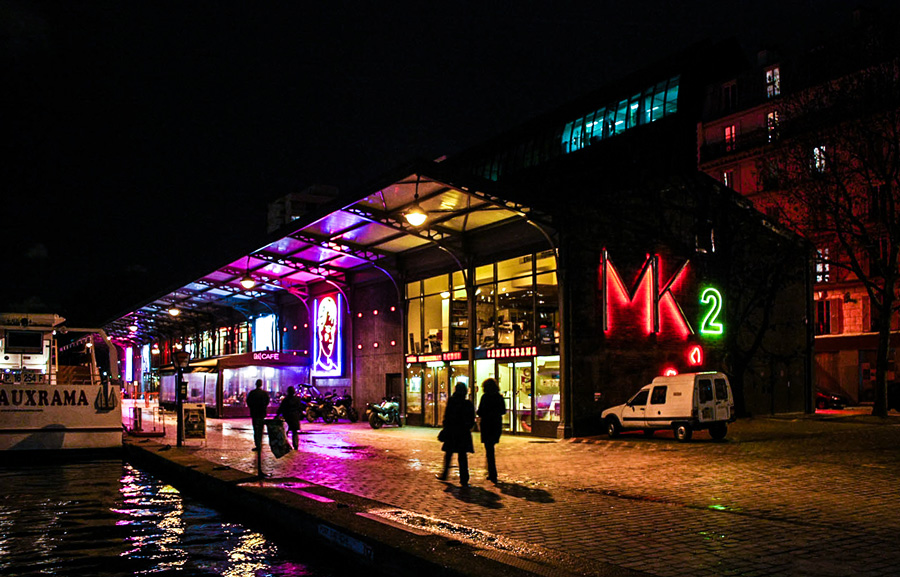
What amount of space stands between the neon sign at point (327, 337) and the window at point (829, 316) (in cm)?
2974

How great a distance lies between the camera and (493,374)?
2539 centimetres

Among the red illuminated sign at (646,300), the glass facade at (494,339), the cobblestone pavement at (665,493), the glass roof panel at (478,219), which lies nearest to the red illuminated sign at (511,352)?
the glass facade at (494,339)

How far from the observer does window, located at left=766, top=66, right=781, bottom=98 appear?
153 feet

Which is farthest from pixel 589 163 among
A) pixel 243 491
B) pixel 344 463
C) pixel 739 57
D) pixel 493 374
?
pixel 243 491

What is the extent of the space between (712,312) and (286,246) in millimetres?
16127

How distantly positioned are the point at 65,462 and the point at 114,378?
2708 mm

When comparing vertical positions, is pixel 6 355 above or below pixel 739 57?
below

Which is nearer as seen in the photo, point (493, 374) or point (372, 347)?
point (493, 374)

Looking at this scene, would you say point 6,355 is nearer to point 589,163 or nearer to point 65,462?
point 65,462

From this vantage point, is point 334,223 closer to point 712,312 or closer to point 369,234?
point 369,234

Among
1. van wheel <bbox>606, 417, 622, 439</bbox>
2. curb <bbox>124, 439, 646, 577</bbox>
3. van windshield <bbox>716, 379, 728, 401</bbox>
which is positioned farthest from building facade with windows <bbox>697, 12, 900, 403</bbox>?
curb <bbox>124, 439, 646, 577</bbox>

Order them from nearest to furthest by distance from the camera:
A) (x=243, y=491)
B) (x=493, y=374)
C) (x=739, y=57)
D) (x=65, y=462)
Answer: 1. (x=243, y=491)
2. (x=65, y=462)
3. (x=493, y=374)
4. (x=739, y=57)

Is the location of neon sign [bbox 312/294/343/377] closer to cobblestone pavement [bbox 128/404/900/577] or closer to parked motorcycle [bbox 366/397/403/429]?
parked motorcycle [bbox 366/397/403/429]

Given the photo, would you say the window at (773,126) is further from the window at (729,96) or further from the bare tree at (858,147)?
the window at (729,96)
